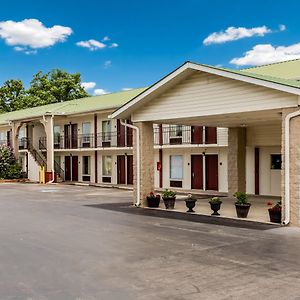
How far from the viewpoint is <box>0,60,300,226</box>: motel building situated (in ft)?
42.7

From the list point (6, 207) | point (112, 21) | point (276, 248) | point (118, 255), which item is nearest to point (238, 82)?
point (276, 248)

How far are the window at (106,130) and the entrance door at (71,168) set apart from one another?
4.27m

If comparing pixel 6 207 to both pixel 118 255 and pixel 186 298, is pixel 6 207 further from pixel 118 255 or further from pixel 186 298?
pixel 186 298

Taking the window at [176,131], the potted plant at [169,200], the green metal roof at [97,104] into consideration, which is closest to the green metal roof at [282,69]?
the window at [176,131]

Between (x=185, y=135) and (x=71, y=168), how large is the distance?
12860mm

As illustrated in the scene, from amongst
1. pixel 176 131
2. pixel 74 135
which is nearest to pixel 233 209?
pixel 176 131

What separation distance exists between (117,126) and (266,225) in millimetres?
20054

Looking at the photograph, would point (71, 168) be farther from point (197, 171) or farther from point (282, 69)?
point (282, 69)

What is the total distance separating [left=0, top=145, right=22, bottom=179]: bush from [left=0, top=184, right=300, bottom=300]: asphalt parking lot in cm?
2410

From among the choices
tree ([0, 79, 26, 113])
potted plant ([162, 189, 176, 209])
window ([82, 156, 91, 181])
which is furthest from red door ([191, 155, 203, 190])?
tree ([0, 79, 26, 113])

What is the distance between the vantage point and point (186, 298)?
20.8 ft

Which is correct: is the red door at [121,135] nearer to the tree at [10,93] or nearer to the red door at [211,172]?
the red door at [211,172]

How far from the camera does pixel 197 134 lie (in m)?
26.1

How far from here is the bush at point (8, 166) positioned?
Result: 3714 centimetres
